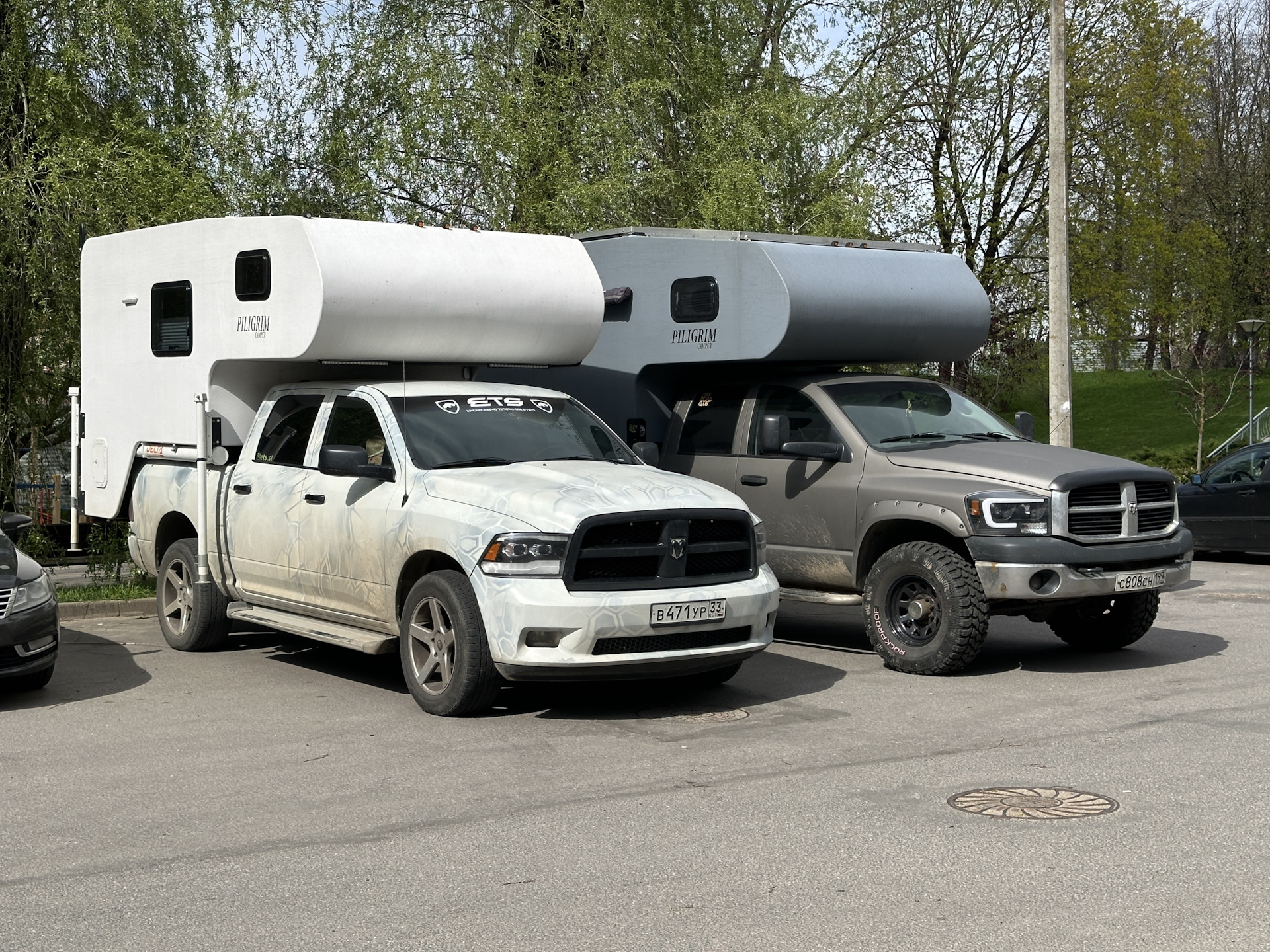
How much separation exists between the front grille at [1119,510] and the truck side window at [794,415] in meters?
1.94

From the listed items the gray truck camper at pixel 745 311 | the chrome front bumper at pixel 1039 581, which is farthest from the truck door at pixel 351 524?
the chrome front bumper at pixel 1039 581

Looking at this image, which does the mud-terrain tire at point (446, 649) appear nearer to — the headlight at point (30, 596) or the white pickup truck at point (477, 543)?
the white pickup truck at point (477, 543)

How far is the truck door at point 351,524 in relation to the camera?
924 centimetres

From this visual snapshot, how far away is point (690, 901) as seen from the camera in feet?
17.3

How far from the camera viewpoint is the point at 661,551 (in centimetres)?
858

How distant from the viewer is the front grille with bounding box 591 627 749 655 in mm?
8320

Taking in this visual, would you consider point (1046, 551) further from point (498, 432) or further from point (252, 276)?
point (252, 276)

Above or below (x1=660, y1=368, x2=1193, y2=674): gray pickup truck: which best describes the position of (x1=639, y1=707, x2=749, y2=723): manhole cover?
below

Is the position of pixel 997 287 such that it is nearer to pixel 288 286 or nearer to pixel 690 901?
pixel 288 286

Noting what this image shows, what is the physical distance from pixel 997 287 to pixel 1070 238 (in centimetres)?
209

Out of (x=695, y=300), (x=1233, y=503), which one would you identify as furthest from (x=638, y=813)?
(x=1233, y=503)

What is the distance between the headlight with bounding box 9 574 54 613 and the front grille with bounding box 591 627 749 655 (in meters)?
3.49

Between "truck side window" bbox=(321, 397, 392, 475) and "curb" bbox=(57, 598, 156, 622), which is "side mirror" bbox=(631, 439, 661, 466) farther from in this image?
"curb" bbox=(57, 598, 156, 622)

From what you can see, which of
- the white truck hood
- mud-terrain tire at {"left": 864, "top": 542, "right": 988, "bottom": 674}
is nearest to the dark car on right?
mud-terrain tire at {"left": 864, "top": 542, "right": 988, "bottom": 674}
